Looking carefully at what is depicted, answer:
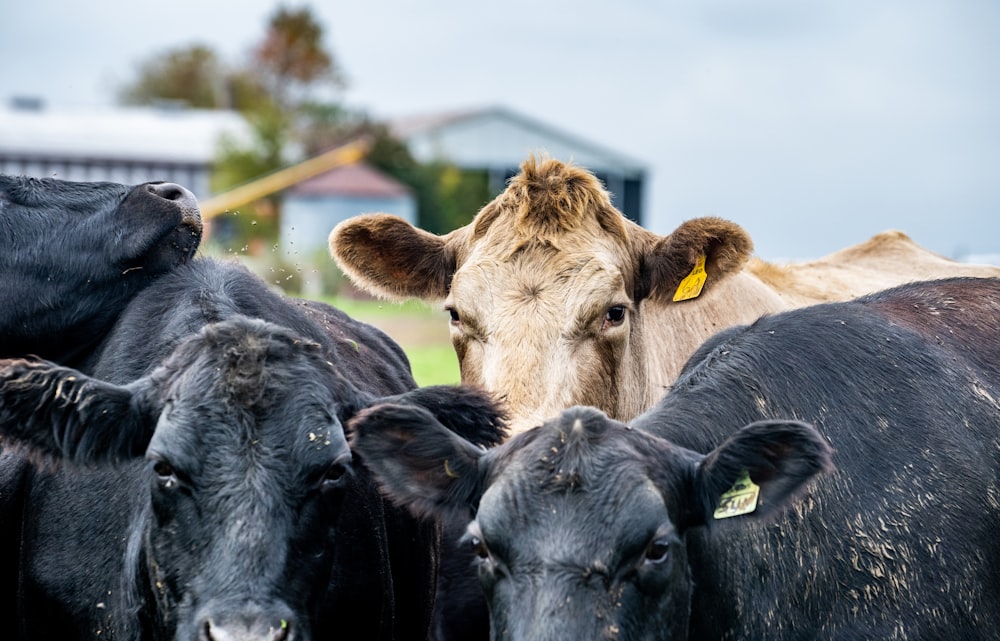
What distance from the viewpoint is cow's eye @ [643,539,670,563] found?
14.5 ft

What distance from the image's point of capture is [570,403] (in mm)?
6371

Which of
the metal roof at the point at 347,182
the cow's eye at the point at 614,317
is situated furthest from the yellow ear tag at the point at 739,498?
the metal roof at the point at 347,182

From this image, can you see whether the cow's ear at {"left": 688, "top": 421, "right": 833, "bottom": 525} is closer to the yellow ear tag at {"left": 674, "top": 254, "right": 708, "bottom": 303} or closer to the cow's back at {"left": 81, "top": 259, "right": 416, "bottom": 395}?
the cow's back at {"left": 81, "top": 259, "right": 416, "bottom": 395}

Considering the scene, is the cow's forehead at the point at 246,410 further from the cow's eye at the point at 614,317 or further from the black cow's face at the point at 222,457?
the cow's eye at the point at 614,317

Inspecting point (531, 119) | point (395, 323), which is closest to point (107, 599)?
point (395, 323)

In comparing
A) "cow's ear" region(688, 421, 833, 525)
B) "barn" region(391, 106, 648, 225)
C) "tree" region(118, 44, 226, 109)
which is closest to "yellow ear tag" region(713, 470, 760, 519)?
"cow's ear" region(688, 421, 833, 525)

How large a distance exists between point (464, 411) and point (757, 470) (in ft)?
4.07

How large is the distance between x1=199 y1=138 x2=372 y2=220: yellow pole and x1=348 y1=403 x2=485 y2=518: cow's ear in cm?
5354

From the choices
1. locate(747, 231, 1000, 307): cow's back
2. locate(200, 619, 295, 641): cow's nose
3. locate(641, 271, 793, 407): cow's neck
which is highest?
locate(200, 619, 295, 641): cow's nose

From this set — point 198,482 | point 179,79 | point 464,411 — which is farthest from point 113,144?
point 198,482

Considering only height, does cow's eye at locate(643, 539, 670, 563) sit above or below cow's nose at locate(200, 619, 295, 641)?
above

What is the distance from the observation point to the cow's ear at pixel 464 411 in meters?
5.27

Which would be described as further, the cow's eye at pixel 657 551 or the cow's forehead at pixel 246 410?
the cow's forehead at pixel 246 410

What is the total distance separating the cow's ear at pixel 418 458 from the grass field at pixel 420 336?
8.23m
